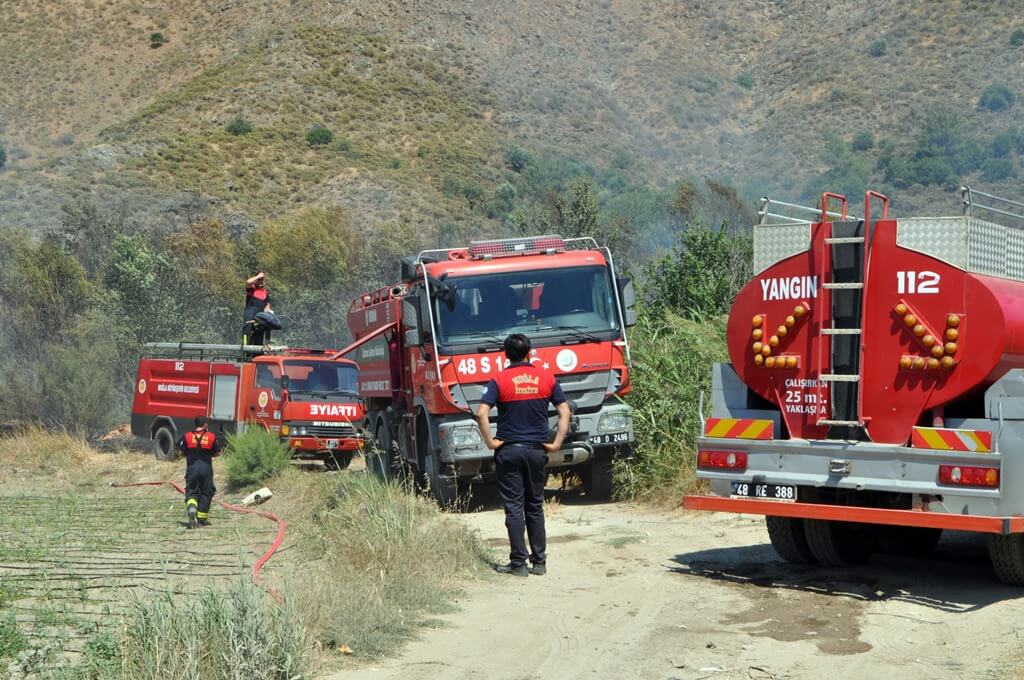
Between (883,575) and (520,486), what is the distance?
9.63 ft

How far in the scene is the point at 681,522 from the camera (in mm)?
13039

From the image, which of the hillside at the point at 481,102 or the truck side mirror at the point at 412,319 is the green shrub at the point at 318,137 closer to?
the hillside at the point at 481,102

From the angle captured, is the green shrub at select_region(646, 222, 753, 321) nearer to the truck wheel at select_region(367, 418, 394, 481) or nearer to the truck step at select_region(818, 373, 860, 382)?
the truck wheel at select_region(367, 418, 394, 481)

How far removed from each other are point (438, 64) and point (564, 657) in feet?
208

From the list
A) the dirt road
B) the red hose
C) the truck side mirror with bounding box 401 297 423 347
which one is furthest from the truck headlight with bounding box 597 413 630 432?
the red hose

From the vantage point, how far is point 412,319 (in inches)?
580

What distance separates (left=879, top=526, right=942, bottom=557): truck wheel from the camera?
10541 millimetres

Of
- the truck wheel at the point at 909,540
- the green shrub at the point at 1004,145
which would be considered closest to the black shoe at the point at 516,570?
the truck wheel at the point at 909,540

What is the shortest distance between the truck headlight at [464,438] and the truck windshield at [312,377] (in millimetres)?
9116

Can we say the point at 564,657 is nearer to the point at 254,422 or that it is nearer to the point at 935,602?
the point at 935,602

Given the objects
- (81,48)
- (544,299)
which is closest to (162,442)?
(544,299)

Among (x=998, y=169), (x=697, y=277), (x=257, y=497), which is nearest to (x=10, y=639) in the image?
(x=257, y=497)

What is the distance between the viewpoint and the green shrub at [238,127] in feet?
192

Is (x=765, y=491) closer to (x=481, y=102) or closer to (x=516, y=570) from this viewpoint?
(x=516, y=570)
